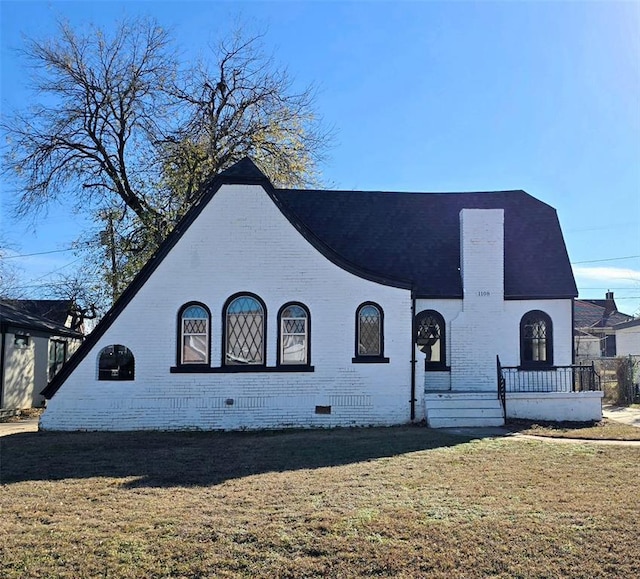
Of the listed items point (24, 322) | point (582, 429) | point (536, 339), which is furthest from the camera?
point (24, 322)

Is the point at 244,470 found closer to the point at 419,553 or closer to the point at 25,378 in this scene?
the point at 419,553

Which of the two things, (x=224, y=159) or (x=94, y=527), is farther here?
(x=224, y=159)

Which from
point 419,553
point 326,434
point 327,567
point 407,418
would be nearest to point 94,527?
point 327,567

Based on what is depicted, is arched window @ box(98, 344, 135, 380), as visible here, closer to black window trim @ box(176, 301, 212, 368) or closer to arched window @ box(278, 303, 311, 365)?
black window trim @ box(176, 301, 212, 368)

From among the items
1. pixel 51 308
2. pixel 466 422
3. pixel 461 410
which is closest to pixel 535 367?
pixel 461 410

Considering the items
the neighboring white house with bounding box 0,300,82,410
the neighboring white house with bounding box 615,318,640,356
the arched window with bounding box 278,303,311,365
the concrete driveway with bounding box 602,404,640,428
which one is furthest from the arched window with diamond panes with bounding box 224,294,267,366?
the neighboring white house with bounding box 615,318,640,356

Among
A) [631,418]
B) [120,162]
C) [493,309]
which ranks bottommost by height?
[631,418]

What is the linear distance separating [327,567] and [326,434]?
789cm

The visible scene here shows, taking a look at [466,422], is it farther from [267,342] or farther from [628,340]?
[628,340]

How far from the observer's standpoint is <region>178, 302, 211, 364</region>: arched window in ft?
47.3

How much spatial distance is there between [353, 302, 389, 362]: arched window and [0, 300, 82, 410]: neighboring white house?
12013 millimetres

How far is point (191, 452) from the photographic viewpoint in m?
10.7

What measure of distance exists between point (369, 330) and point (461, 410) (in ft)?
10.0

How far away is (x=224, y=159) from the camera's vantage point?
2392 cm
